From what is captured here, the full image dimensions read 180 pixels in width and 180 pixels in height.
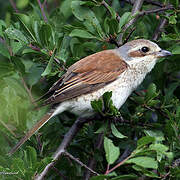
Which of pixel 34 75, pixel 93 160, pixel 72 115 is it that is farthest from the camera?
pixel 72 115

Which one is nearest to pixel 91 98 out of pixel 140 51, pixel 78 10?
pixel 140 51

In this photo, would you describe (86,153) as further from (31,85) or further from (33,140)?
(31,85)

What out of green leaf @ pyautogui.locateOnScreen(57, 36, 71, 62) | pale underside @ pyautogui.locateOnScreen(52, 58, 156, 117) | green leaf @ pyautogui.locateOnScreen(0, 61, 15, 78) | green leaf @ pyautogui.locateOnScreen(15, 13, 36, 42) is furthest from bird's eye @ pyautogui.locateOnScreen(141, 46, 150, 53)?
green leaf @ pyautogui.locateOnScreen(0, 61, 15, 78)

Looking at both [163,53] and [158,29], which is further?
[158,29]

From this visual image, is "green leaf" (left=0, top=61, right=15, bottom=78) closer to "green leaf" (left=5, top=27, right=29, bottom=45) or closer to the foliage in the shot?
the foliage

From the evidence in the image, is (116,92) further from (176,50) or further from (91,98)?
(176,50)

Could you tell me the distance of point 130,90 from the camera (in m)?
4.12

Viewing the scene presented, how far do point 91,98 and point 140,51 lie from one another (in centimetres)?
82

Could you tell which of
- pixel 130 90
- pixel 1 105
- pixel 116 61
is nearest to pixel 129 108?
pixel 130 90

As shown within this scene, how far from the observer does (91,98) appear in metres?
4.04

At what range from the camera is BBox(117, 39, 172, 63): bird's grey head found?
4.13 metres

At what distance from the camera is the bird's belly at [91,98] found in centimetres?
399

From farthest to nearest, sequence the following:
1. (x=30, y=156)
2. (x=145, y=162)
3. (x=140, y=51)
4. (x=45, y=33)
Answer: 1. (x=140, y=51)
2. (x=45, y=33)
3. (x=30, y=156)
4. (x=145, y=162)

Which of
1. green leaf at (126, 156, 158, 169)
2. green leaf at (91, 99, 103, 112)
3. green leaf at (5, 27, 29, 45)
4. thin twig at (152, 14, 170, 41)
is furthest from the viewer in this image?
thin twig at (152, 14, 170, 41)
